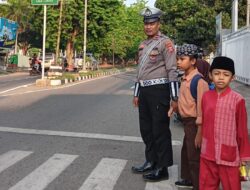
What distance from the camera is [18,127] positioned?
859cm

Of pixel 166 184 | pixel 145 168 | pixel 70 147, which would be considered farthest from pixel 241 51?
pixel 166 184

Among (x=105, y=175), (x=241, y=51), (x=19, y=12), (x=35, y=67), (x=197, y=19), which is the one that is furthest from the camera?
(x=19, y=12)

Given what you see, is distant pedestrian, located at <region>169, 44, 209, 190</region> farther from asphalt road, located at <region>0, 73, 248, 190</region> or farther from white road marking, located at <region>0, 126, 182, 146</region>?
white road marking, located at <region>0, 126, 182, 146</region>

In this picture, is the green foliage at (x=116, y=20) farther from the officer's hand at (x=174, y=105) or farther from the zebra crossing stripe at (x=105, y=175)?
the officer's hand at (x=174, y=105)

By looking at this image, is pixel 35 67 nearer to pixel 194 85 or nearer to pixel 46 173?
pixel 46 173

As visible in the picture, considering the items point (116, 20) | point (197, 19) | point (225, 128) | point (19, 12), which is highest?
point (19, 12)

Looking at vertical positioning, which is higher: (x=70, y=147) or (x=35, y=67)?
(x=35, y=67)

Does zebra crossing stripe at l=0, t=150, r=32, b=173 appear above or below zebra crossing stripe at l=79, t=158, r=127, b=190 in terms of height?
above

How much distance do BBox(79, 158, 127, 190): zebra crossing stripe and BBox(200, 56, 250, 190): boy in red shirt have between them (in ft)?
5.35

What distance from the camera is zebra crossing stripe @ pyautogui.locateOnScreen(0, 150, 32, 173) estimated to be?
575cm

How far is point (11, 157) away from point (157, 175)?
222 centimetres

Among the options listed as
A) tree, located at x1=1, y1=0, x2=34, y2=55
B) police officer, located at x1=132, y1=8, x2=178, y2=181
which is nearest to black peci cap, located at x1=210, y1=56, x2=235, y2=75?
police officer, located at x1=132, y1=8, x2=178, y2=181

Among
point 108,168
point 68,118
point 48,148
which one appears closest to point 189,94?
point 108,168

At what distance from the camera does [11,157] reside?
20.2 ft
